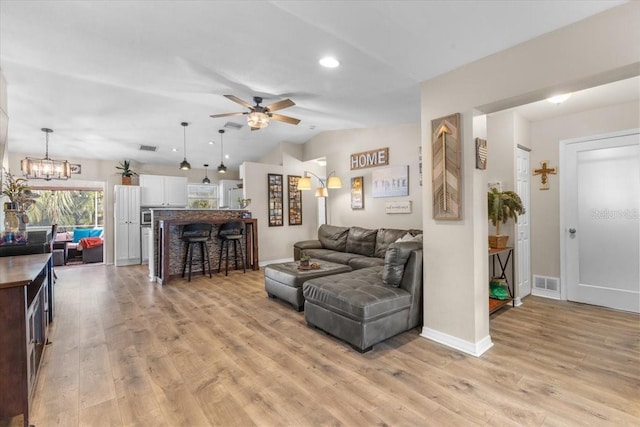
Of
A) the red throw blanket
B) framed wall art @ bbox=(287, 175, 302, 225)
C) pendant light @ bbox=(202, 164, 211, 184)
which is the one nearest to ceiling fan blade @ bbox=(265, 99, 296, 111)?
framed wall art @ bbox=(287, 175, 302, 225)

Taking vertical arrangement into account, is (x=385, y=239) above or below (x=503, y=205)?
below

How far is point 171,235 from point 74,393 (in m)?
3.70

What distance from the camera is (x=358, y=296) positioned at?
2605mm

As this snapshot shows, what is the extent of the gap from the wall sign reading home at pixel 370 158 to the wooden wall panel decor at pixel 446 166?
9.08 ft

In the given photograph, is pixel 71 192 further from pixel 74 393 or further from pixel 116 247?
pixel 74 393

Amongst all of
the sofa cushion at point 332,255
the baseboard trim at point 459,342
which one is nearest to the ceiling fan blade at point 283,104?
the sofa cushion at point 332,255

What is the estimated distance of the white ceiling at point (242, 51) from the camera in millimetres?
2016

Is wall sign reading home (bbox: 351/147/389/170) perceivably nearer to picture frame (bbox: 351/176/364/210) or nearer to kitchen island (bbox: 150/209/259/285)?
picture frame (bbox: 351/176/364/210)

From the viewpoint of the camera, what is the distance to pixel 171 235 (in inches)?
214

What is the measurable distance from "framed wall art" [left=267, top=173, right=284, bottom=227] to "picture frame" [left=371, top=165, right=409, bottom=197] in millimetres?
2369

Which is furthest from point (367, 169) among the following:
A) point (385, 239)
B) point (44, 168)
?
point (44, 168)

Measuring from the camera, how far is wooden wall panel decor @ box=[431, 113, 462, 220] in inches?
101

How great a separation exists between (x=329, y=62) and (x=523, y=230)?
11.0 feet

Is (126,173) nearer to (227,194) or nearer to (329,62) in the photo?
(227,194)
